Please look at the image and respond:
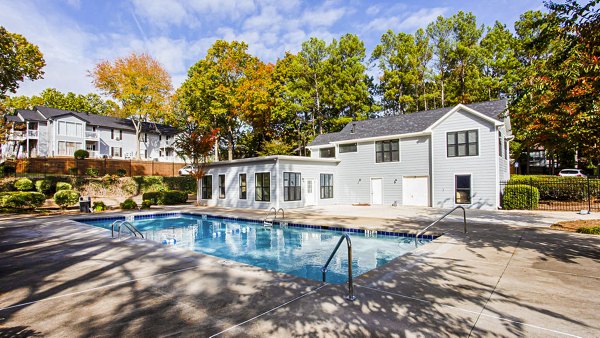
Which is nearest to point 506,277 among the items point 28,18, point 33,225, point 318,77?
point 33,225

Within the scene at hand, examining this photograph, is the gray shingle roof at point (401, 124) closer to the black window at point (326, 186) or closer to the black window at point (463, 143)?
the black window at point (463, 143)

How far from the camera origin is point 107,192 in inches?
1001

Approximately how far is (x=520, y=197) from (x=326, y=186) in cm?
1162

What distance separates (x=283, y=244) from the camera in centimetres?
1081

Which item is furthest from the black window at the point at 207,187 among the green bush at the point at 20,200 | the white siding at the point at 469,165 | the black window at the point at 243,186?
the white siding at the point at 469,165

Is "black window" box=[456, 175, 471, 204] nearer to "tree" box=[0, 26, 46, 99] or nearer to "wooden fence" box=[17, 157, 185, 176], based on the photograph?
"tree" box=[0, 26, 46, 99]

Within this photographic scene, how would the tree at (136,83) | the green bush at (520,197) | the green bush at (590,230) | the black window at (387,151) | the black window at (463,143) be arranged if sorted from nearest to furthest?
the green bush at (590,230), the green bush at (520,197), the black window at (463,143), the black window at (387,151), the tree at (136,83)

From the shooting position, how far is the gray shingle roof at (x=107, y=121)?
120 ft

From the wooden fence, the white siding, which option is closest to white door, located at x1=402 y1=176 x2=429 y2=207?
the white siding

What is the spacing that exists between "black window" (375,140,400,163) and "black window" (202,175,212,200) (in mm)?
12295

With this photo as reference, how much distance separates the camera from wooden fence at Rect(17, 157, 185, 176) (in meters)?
25.9

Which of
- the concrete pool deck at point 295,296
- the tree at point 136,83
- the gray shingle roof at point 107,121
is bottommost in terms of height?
the concrete pool deck at point 295,296

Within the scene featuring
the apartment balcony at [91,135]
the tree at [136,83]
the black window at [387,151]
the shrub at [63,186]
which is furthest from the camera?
the apartment balcony at [91,135]

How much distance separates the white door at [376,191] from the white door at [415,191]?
5.44ft
